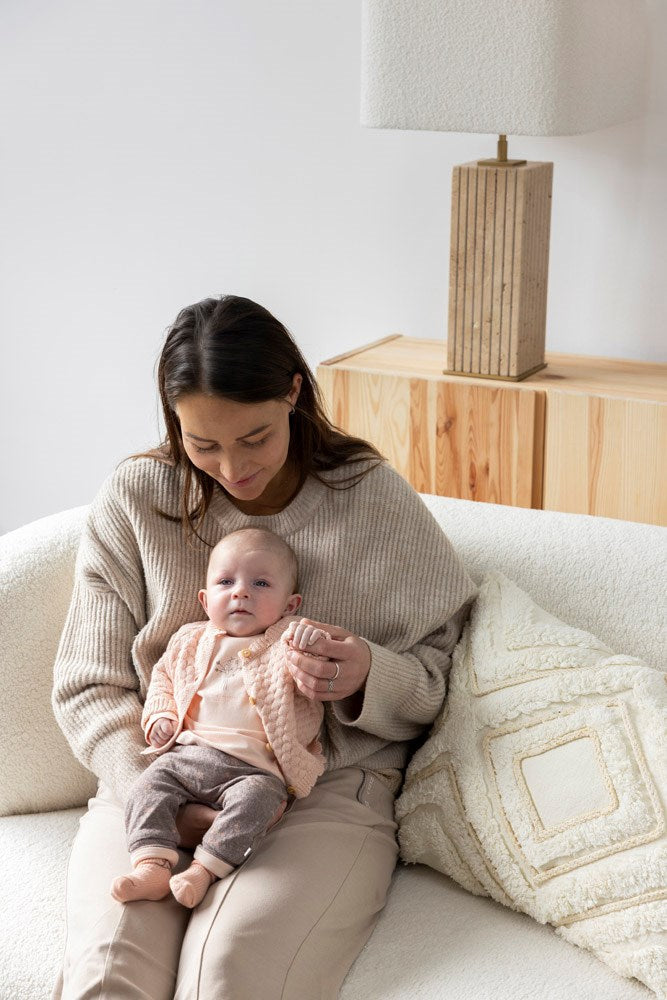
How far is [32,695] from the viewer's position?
5.69 feet

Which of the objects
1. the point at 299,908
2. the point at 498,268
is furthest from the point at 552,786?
the point at 498,268

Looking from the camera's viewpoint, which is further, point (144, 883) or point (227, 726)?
point (227, 726)

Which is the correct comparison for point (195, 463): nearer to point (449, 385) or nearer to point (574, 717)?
point (574, 717)

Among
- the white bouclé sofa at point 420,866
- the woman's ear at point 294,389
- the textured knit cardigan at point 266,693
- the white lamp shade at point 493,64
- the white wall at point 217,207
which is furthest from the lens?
the white wall at point 217,207

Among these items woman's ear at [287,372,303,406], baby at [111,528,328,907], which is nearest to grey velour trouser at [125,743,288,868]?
baby at [111,528,328,907]

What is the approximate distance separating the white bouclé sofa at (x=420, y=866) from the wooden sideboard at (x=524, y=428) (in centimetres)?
51

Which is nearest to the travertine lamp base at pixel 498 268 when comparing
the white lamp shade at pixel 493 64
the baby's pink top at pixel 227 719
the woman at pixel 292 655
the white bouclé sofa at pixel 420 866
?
the white lamp shade at pixel 493 64

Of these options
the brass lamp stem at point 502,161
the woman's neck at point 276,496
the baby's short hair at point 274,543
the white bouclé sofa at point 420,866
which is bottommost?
the white bouclé sofa at point 420,866

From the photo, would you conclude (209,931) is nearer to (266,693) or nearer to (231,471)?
(266,693)

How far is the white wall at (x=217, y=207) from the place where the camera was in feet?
8.60

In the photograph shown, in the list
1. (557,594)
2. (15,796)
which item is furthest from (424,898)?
(15,796)

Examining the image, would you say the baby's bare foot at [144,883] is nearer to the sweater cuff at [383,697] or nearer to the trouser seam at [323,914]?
the trouser seam at [323,914]

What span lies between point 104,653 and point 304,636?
333mm

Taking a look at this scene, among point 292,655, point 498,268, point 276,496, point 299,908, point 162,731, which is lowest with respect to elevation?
point 299,908
